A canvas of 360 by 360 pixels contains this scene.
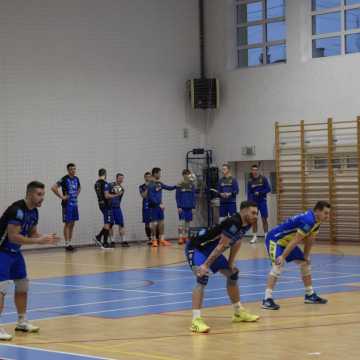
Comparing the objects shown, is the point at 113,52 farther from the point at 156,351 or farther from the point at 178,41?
the point at 156,351

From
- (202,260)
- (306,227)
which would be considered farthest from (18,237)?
(306,227)

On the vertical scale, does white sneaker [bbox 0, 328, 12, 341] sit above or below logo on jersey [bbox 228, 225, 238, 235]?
below

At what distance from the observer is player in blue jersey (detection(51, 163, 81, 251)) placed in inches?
942

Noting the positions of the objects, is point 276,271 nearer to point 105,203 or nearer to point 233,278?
point 233,278

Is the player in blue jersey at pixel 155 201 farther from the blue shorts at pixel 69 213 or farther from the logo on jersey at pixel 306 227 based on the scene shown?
the logo on jersey at pixel 306 227

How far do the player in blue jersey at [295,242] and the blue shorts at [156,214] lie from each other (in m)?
12.5

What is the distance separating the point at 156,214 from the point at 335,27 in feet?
25.0

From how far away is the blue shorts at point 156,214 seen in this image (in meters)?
25.2

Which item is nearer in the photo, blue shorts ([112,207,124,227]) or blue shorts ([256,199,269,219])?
blue shorts ([112,207,124,227])

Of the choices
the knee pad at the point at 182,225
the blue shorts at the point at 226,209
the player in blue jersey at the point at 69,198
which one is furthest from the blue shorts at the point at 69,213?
the blue shorts at the point at 226,209

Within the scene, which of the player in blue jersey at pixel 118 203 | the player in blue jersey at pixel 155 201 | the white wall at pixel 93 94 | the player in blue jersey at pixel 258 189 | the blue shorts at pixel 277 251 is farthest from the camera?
the player in blue jersey at pixel 258 189

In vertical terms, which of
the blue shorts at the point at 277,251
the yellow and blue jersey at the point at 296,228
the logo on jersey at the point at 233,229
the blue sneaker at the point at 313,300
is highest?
the logo on jersey at the point at 233,229

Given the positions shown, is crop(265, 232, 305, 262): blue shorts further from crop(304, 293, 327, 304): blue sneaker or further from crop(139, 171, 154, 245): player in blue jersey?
crop(139, 171, 154, 245): player in blue jersey

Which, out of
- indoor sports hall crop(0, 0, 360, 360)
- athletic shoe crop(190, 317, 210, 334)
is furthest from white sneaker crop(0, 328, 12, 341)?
indoor sports hall crop(0, 0, 360, 360)
